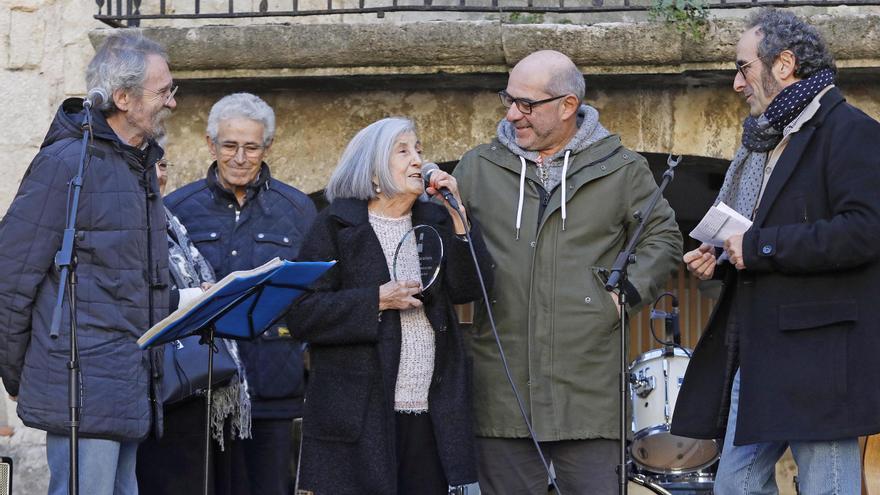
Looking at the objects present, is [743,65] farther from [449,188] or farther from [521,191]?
[449,188]

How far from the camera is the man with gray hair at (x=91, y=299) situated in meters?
5.16

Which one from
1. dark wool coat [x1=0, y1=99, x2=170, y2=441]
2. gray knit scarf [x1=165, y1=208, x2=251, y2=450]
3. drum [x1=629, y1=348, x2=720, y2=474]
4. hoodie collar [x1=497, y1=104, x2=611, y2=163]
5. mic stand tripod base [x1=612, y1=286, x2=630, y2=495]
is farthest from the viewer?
drum [x1=629, y1=348, x2=720, y2=474]

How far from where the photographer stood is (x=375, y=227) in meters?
5.72

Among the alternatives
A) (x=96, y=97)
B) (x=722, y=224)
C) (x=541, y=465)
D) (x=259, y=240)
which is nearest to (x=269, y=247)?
(x=259, y=240)

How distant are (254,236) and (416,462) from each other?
1.35 meters

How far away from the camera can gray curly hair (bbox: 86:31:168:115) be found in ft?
18.2

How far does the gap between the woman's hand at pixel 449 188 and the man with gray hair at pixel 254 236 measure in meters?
0.99

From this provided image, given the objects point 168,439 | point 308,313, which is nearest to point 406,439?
point 308,313

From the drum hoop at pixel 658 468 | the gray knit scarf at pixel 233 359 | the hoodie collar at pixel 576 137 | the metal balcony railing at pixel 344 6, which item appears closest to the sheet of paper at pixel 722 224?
the hoodie collar at pixel 576 137

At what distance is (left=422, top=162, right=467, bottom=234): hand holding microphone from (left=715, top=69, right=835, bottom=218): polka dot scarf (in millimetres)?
913

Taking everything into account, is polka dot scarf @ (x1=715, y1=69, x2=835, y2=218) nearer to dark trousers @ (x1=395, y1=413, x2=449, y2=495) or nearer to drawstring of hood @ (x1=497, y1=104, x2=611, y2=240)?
drawstring of hood @ (x1=497, y1=104, x2=611, y2=240)

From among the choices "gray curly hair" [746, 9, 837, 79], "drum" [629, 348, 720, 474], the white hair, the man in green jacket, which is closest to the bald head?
the man in green jacket

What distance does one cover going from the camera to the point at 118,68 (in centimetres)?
555

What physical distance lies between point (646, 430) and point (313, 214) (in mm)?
1994
